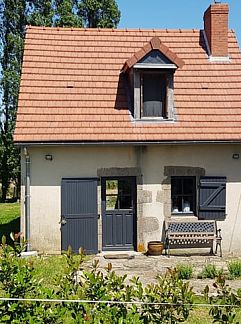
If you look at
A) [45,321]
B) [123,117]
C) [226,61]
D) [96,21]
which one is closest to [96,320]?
[45,321]

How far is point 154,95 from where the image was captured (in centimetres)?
1343

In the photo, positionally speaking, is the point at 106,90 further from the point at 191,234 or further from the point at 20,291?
the point at 20,291

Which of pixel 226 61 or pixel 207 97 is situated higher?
pixel 226 61

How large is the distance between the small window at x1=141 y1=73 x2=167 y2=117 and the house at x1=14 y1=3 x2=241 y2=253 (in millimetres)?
29

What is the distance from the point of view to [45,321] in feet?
17.1

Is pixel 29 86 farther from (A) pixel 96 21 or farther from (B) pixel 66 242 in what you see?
(A) pixel 96 21

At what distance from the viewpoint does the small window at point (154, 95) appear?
13.4 meters

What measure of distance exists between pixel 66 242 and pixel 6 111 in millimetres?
17813

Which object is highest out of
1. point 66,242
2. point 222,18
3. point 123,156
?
point 222,18

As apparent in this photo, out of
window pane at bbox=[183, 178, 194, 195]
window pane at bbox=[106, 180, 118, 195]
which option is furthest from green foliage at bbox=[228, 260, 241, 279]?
window pane at bbox=[106, 180, 118, 195]

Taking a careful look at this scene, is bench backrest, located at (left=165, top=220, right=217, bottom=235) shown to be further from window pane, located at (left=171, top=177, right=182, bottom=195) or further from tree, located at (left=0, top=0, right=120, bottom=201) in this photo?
tree, located at (left=0, top=0, right=120, bottom=201)

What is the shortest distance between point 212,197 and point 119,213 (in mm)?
2658

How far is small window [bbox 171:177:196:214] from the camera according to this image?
13.3m

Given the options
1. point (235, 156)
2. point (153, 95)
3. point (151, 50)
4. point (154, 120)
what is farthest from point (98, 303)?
point (151, 50)
